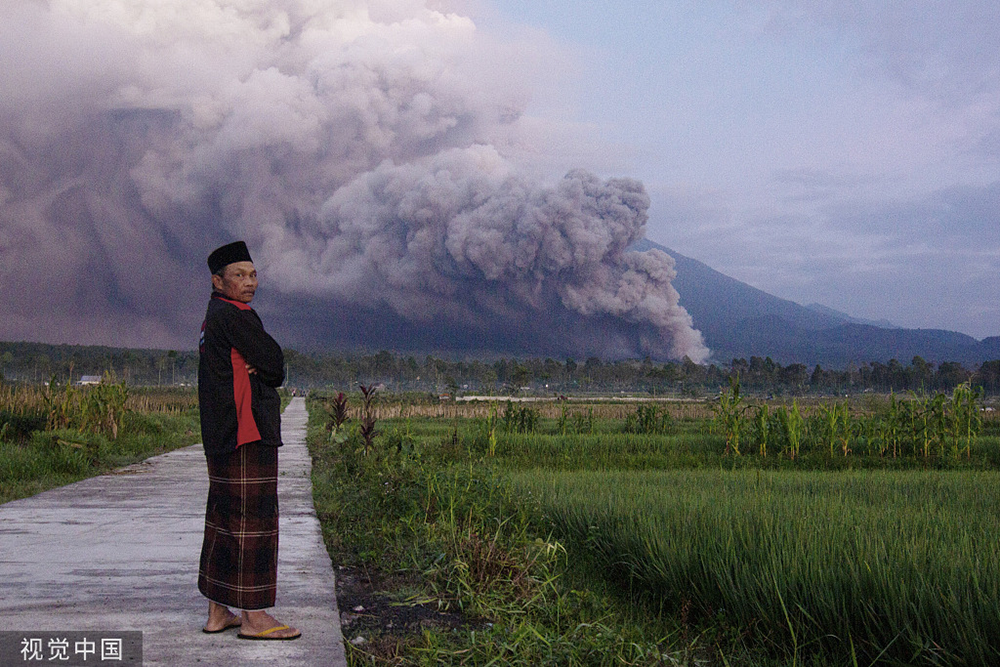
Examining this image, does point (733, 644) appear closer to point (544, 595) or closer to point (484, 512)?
point (544, 595)

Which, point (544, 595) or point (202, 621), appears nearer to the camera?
point (202, 621)

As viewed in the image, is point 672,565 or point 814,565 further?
point 672,565

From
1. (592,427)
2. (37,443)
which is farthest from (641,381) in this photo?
(37,443)

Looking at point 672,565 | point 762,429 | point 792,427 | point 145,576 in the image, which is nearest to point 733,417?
point 762,429

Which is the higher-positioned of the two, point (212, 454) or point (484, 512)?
point (212, 454)

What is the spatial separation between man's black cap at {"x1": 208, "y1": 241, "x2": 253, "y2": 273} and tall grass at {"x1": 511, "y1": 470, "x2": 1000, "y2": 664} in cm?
281

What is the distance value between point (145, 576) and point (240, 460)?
1482 millimetres

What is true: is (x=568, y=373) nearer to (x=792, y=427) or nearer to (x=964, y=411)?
(x=964, y=411)

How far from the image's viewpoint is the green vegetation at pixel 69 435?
914cm

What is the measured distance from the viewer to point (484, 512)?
5551 millimetres

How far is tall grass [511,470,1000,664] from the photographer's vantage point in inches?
131

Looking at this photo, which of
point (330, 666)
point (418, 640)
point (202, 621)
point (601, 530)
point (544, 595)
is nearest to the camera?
point (330, 666)

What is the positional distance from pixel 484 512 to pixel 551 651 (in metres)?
2.52

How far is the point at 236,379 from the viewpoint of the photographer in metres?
3.39
